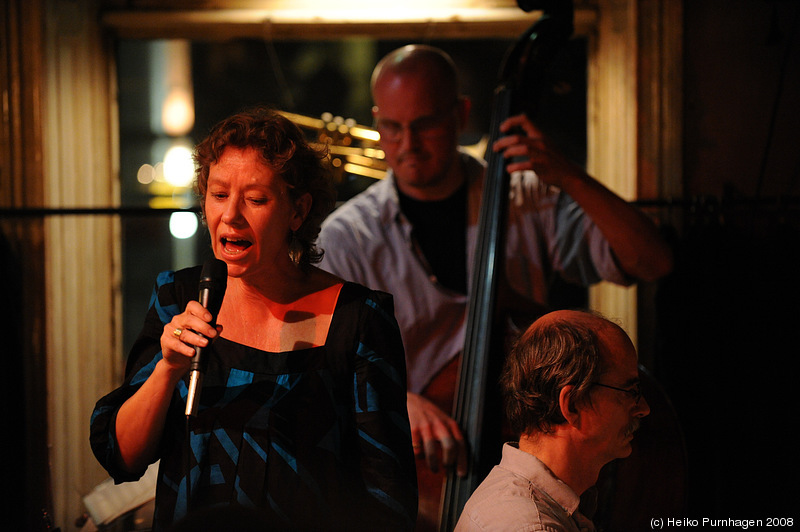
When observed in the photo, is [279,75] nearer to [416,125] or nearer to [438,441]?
[416,125]

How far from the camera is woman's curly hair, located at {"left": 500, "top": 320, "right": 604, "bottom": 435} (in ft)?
3.88

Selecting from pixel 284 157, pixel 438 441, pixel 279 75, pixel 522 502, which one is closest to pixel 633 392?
pixel 522 502

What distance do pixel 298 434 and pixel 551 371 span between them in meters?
0.40

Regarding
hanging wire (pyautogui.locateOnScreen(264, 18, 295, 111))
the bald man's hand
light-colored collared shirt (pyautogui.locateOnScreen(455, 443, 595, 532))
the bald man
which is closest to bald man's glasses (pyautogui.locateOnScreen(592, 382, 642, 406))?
light-colored collared shirt (pyautogui.locateOnScreen(455, 443, 595, 532))

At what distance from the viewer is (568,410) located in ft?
3.88

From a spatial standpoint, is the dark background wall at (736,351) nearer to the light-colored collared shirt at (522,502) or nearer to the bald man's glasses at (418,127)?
the bald man's glasses at (418,127)

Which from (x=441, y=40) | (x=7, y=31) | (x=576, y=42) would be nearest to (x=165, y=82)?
(x=7, y=31)

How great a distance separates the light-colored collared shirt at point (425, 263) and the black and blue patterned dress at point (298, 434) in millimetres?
799

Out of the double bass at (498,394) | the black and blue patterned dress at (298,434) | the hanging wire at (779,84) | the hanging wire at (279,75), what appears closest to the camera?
the black and blue patterned dress at (298,434)

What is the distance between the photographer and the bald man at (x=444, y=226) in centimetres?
194

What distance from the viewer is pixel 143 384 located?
1141 millimetres

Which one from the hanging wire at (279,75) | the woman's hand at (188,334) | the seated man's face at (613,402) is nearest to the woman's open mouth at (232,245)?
the woman's hand at (188,334)

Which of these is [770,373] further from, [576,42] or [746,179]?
[576,42]

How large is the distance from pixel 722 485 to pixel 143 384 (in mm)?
1781
